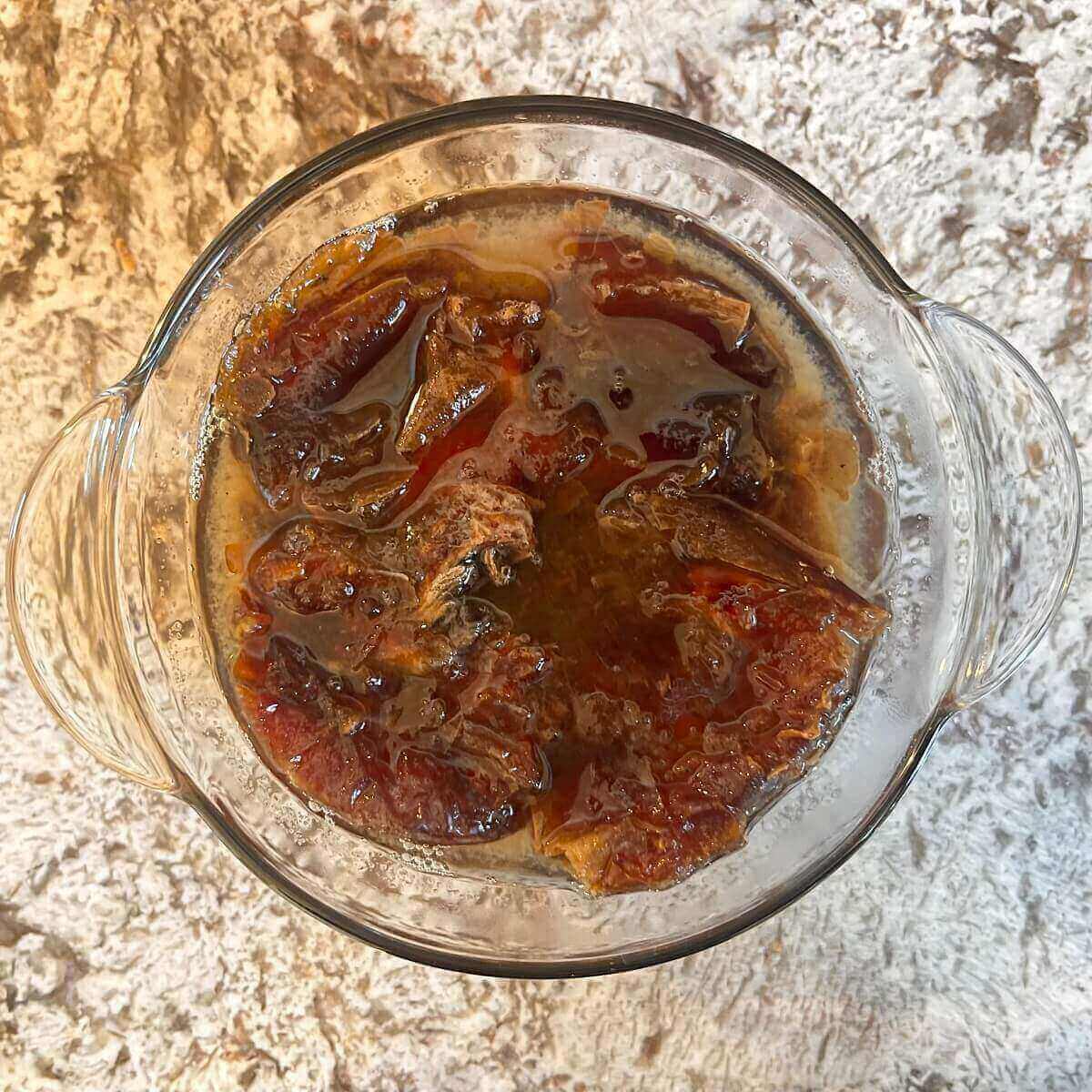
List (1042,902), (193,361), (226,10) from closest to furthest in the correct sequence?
1. (193,361)
2. (226,10)
3. (1042,902)

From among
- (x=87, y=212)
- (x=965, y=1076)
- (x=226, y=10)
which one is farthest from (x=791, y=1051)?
(x=226, y=10)

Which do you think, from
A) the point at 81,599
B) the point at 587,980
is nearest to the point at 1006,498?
the point at 587,980

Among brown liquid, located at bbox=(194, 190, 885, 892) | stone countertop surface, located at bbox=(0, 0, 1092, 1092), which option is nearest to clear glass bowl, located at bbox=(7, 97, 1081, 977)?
brown liquid, located at bbox=(194, 190, 885, 892)

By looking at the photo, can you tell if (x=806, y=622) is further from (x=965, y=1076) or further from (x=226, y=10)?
(x=226, y=10)

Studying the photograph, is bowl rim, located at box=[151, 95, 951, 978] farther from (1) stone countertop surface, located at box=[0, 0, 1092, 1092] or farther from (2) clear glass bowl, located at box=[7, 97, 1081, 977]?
(1) stone countertop surface, located at box=[0, 0, 1092, 1092]

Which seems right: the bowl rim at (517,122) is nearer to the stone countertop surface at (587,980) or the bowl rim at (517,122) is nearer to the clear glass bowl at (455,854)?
the clear glass bowl at (455,854)
